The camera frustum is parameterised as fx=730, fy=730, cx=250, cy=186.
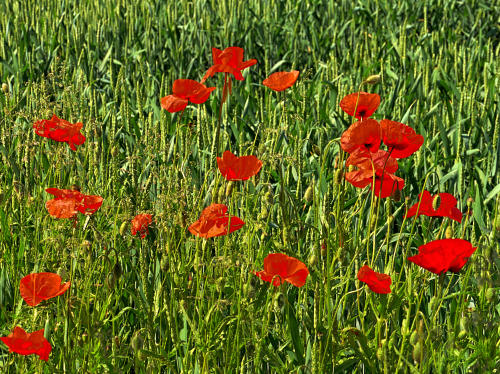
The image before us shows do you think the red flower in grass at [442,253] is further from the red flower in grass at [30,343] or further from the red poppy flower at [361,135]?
the red flower in grass at [30,343]

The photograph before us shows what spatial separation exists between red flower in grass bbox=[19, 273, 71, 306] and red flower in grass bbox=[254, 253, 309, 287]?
0.37 meters

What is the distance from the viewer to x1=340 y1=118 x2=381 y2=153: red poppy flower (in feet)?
4.61

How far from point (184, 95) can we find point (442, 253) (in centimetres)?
81

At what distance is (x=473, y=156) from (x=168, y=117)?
1145mm

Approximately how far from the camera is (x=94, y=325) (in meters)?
1.41

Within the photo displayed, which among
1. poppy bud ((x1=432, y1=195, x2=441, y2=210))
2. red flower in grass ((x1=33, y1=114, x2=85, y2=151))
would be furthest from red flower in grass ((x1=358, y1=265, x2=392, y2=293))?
red flower in grass ((x1=33, y1=114, x2=85, y2=151))

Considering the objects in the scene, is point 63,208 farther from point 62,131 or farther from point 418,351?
point 418,351

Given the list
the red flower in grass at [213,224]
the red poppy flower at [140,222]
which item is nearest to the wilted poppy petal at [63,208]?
the red poppy flower at [140,222]

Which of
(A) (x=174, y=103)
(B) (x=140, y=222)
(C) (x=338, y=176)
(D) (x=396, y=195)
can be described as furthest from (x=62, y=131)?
(D) (x=396, y=195)

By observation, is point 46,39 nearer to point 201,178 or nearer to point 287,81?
point 201,178

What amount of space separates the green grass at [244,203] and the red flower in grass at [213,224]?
49 millimetres

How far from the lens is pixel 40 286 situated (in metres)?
1.31

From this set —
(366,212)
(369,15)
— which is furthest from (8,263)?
(369,15)

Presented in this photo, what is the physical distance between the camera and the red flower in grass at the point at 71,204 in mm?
1467
